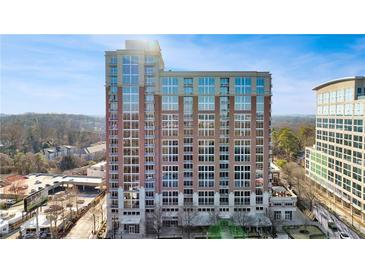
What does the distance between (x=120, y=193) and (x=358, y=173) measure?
5076 mm

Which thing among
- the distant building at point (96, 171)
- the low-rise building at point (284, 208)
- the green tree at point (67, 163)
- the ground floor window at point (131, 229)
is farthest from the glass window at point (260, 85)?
the green tree at point (67, 163)

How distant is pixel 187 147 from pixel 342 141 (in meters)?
3.64

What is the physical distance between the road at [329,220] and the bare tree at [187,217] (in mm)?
2679

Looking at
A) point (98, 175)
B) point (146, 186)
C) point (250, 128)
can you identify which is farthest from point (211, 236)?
point (98, 175)

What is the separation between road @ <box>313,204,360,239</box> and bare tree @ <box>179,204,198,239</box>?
2679 millimetres

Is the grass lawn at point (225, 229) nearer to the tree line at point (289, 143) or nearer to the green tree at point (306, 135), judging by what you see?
the tree line at point (289, 143)

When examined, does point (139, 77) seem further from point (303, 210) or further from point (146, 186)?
point (303, 210)

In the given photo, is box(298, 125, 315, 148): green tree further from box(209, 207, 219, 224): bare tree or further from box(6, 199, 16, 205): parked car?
box(6, 199, 16, 205): parked car

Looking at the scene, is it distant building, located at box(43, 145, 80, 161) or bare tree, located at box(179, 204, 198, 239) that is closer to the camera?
bare tree, located at box(179, 204, 198, 239)

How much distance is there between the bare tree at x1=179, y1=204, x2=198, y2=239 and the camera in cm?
458

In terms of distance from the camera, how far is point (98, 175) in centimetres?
693

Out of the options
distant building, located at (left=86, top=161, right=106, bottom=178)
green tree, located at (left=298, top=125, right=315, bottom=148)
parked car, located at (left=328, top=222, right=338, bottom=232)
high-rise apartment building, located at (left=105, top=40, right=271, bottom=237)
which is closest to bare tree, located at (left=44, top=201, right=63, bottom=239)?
high-rise apartment building, located at (left=105, top=40, right=271, bottom=237)

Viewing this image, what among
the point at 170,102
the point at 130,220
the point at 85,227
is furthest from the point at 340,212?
the point at 85,227

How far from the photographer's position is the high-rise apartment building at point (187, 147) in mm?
4594
